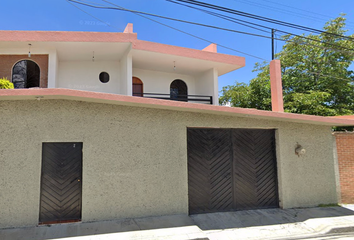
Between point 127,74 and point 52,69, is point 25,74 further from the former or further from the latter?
point 127,74

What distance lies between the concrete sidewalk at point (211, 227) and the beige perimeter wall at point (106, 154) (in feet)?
1.18

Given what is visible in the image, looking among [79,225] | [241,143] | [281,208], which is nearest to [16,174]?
[79,225]

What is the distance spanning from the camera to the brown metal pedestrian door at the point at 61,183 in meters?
5.85

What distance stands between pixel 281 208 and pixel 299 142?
2.08 metres

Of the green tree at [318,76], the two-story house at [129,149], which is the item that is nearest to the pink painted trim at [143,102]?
the two-story house at [129,149]

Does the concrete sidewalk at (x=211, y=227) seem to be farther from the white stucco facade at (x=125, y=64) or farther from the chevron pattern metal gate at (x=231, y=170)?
the white stucco facade at (x=125, y=64)

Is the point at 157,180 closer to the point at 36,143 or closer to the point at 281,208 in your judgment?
the point at 36,143

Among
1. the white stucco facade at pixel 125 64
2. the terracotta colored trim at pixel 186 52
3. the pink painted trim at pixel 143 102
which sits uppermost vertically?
the terracotta colored trim at pixel 186 52

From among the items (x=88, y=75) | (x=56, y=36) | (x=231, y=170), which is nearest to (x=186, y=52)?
(x=88, y=75)

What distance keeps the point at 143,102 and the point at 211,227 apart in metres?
3.33

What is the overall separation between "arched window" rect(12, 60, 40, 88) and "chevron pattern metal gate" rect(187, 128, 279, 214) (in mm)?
6283

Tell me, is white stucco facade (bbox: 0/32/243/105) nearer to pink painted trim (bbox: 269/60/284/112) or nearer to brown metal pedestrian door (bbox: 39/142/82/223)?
pink painted trim (bbox: 269/60/284/112)

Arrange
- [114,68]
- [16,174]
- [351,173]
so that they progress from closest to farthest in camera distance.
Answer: [16,174]
[351,173]
[114,68]

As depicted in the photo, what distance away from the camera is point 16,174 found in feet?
18.6
